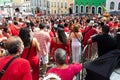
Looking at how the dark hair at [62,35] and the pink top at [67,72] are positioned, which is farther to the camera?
the dark hair at [62,35]

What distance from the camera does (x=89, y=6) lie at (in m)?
90.4

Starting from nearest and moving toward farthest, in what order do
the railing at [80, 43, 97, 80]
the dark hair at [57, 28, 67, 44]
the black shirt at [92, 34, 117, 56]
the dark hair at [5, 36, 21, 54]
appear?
the dark hair at [5, 36, 21, 54] < the black shirt at [92, 34, 117, 56] < the dark hair at [57, 28, 67, 44] < the railing at [80, 43, 97, 80]

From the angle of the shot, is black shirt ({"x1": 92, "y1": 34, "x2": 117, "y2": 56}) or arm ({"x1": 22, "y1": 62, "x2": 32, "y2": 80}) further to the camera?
black shirt ({"x1": 92, "y1": 34, "x2": 117, "y2": 56})

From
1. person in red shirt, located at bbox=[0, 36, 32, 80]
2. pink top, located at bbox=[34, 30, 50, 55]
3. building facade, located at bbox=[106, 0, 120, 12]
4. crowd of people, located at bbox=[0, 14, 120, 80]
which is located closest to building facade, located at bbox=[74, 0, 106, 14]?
building facade, located at bbox=[106, 0, 120, 12]

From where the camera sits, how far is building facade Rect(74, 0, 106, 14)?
3433 inches

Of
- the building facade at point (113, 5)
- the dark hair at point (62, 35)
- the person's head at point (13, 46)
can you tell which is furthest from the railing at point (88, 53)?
the building facade at point (113, 5)

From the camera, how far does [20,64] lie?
4871mm

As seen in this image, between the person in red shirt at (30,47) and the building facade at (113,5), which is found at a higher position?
→ the person in red shirt at (30,47)

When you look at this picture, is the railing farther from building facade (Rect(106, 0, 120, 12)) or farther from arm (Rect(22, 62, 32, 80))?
building facade (Rect(106, 0, 120, 12))

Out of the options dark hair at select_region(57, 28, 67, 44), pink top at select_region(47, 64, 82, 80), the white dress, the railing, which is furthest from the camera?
the white dress

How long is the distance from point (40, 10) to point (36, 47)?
99803mm

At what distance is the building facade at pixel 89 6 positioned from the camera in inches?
3433

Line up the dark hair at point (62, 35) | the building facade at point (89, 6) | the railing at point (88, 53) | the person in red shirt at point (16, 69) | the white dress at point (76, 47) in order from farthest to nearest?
the building facade at point (89, 6) → the white dress at point (76, 47) → the railing at point (88, 53) → the dark hair at point (62, 35) → the person in red shirt at point (16, 69)

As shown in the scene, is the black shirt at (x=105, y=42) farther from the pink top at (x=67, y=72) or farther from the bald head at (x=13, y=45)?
the bald head at (x=13, y=45)
